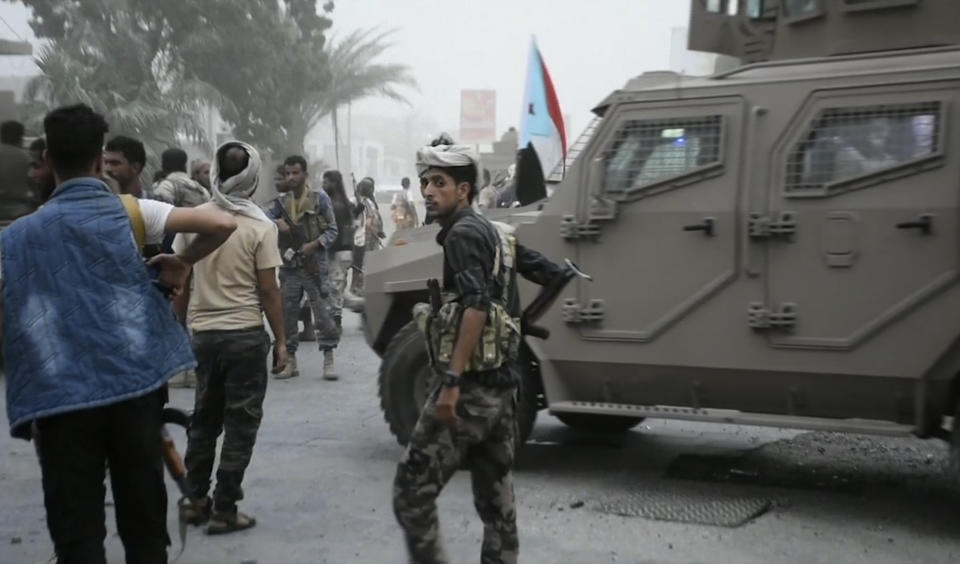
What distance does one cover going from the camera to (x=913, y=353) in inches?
228

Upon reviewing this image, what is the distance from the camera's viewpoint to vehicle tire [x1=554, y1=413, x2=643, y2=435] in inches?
311

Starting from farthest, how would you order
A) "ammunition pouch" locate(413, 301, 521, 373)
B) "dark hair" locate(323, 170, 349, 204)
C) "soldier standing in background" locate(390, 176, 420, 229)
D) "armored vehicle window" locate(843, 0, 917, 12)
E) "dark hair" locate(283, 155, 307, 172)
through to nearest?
"soldier standing in background" locate(390, 176, 420, 229)
"dark hair" locate(323, 170, 349, 204)
"dark hair" locate(283, 155, 307, 172)
"armored vehicle window" locate(843, 0, 917, 12)
"ammunition pouch" locate(413, 301, 521, 373)

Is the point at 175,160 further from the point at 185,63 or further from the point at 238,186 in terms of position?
the point at 185,63

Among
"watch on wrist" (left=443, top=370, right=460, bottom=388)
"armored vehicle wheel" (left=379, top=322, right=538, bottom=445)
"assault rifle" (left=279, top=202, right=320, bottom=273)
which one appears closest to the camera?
"watch on wrist" (left=443, top=370, right=460, bottom=388)

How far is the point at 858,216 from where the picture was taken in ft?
19.2

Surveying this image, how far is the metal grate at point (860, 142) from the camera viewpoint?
5.81m

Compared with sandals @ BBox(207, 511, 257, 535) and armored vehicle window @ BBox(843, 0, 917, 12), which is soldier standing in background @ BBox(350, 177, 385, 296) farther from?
sandals @ BBox(207, 511, 257, 535)

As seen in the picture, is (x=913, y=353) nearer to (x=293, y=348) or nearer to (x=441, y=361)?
(x=441, y=361)

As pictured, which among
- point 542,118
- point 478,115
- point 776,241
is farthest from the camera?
point 478,115

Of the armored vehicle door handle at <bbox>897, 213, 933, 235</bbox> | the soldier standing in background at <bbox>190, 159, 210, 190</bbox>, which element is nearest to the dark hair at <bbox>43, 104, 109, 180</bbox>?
the armored vehicle door handle at <bbox>897, 213, 933, 235</bbox>

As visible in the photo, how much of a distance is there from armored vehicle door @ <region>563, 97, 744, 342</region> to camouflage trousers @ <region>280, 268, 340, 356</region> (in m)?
4.17

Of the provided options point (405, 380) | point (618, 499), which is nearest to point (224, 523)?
point (405, 380)

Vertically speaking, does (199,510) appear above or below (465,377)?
below

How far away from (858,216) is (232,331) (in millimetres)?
2816
